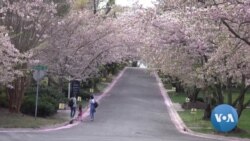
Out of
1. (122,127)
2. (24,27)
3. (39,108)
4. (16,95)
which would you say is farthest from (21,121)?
(122,127)

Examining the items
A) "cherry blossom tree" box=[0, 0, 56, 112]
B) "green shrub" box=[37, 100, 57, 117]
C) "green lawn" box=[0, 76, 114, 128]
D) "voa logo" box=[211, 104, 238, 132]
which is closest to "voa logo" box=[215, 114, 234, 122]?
"voa logo" box=[211, 104, 238, 132]

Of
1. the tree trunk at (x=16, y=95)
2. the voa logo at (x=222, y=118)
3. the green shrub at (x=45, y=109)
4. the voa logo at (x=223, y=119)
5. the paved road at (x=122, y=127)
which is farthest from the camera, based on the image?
the green shrub at (x=45, y=109)

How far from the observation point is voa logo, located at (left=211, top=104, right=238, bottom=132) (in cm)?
2494

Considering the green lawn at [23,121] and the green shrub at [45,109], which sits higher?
the green shrub at [45,109]

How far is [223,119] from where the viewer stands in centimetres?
2530

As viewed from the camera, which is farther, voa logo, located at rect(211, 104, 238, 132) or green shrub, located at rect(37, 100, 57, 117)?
green shrub, located at rect(37, 100, 57, 117)

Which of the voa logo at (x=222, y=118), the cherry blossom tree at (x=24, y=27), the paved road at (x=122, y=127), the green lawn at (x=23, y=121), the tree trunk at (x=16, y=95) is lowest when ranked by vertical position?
the paved road at (x=122, y=127)

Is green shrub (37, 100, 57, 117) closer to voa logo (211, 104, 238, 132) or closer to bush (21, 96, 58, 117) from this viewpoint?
bush (21, 96, 58, 117)

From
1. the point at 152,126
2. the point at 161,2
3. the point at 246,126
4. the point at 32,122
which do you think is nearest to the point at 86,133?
the point at 32,122

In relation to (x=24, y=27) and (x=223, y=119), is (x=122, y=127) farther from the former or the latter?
(x=24, y=27)

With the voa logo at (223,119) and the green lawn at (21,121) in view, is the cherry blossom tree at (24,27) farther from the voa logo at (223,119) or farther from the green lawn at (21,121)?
the voa logo at (223,119)

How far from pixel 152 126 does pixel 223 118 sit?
4311mm

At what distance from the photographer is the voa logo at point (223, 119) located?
982 inches

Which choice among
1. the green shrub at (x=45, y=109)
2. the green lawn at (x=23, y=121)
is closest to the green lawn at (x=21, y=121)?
the green lawn at (x=23, y=121)
